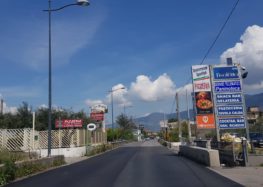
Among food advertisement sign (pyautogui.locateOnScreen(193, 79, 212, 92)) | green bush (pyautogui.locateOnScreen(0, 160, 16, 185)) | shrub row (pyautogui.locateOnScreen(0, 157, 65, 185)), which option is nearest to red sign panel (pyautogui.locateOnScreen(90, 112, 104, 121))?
food advertisement sign (pyautogui.locateOnScreen(193, 79, 212, 92))

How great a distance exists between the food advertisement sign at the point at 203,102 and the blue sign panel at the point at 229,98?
5.51 m

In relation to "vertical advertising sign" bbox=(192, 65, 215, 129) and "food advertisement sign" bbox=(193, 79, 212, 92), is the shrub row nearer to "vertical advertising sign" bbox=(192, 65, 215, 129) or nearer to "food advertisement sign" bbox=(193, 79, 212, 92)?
"food advertisement sign" bbox=(193, 79, 212, 92)

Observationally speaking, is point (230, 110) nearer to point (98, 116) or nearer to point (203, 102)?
point (203, 102)

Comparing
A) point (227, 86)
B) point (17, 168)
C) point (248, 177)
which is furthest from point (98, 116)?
point (248, 177)

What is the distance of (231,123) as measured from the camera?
26406 mm

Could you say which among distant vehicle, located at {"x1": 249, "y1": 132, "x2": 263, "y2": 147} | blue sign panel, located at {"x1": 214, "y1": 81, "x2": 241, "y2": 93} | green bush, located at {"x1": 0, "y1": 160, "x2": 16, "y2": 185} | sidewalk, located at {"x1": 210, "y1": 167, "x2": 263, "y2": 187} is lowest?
sidewalk, located at {"x1": 210, "y1": 167, "x2": 263, "y2": 187}

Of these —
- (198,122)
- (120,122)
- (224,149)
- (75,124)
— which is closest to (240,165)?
(224,149)

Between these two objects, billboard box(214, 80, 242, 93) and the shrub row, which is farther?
billboard box(214, 80, 242, 93)

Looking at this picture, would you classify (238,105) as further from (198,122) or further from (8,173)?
(8,173)

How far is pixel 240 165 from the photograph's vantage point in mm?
20281

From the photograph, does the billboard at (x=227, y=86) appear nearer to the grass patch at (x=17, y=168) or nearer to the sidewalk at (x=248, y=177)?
the sidewalk at (x=248, y=177)

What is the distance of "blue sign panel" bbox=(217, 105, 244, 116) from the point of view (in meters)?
26.3

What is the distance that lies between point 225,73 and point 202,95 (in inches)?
236

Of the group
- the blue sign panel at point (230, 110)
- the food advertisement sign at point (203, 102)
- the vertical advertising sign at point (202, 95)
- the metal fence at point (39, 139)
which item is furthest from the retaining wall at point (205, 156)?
the metal fence at point (39, 139)
